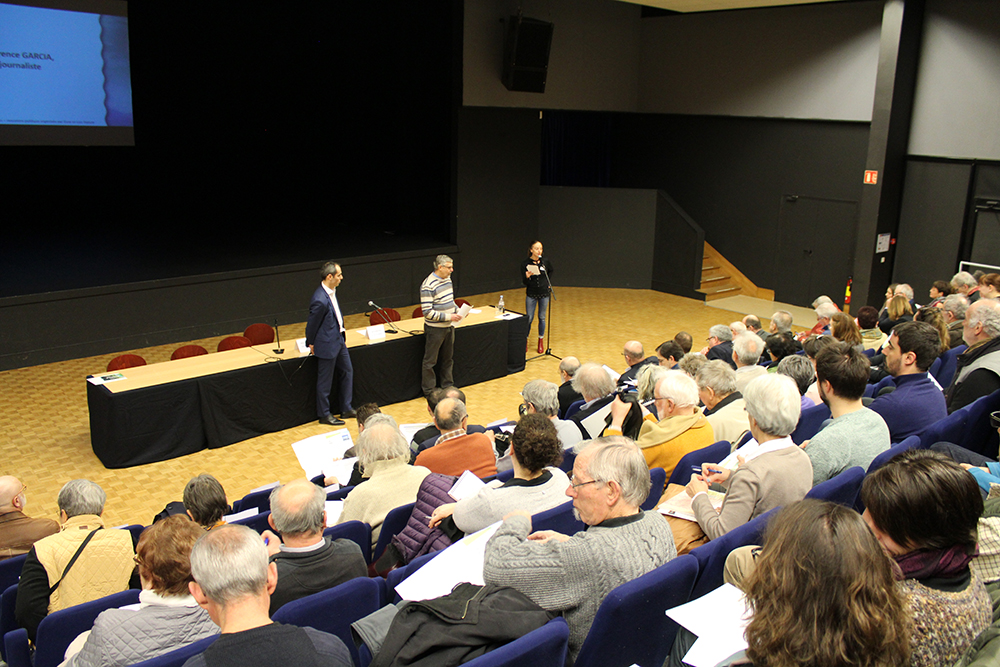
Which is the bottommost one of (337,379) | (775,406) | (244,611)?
(337,379)

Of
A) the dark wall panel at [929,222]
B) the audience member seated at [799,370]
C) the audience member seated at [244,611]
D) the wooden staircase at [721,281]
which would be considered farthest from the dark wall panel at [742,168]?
the audience member seated at [244,611]

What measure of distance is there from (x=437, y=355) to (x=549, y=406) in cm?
362

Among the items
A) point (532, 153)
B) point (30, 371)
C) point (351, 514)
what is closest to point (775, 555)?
point (351, 514)

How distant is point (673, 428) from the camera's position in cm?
398

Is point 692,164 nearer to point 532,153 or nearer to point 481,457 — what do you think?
point 532,153

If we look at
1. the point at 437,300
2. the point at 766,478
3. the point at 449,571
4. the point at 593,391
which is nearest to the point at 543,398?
the point at 593,391

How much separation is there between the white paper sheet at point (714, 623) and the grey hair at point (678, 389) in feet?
5.68

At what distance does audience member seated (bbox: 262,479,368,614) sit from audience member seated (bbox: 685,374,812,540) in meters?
1.31

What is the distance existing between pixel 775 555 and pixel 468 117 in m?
11.4

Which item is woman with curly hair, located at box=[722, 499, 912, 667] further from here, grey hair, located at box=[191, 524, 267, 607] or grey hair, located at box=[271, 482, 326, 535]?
grey hair, located at box=[271, 482, 326, 535]

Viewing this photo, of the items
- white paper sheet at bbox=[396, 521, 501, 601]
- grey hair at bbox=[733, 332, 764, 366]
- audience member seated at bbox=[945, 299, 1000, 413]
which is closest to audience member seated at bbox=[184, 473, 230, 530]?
white paper sheet at bbox=[396, 521, 501, 601]

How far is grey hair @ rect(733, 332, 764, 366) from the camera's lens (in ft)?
18.0

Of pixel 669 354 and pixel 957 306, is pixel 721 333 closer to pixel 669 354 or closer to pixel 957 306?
pixel 669 354

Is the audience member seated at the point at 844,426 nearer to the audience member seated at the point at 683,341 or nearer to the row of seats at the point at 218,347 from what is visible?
A: the audience member seated at the point at 683,341
